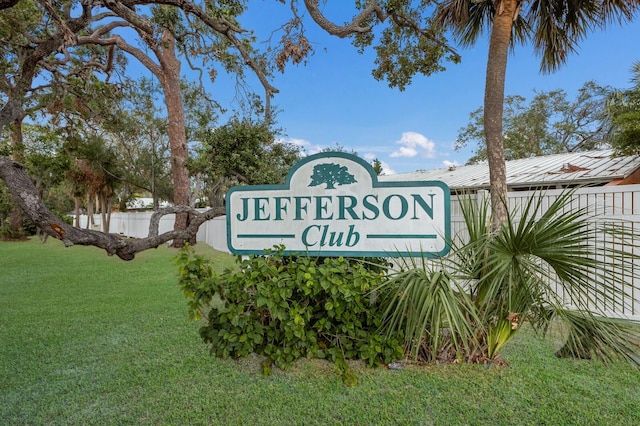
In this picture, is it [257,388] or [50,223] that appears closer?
[257,388]

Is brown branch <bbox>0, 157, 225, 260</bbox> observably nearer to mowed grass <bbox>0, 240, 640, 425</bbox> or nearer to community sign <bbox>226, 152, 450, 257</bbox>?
mowed grass <bbox>0, 240, 640, 425</bbox>

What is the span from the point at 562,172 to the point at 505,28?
466cm

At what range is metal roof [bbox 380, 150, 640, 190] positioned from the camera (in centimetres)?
743

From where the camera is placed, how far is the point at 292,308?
2777 millimetres

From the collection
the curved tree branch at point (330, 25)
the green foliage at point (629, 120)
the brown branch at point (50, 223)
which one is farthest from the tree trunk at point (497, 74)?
the brown branch at point (50, 223)

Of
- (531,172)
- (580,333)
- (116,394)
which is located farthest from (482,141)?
(116,394)

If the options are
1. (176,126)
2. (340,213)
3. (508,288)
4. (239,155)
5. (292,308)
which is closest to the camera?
(508,288)

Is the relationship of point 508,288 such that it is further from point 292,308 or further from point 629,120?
point 629,120

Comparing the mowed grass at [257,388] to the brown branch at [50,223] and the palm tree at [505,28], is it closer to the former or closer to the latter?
the brown branch at [50,223]

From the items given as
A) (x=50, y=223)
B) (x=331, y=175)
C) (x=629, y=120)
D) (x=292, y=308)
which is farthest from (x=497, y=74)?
(x=50, y=223)

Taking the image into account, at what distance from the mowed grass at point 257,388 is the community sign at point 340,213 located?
2.65 feet

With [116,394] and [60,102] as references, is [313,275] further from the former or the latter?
[60,102]

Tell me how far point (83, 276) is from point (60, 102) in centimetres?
401

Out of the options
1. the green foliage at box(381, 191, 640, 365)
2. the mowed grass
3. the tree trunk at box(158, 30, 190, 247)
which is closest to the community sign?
the green foliage at box(381, 191, 640, 365)
